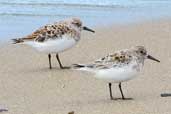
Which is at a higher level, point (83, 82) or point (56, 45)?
point (56, 45)

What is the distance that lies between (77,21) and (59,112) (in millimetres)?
3343

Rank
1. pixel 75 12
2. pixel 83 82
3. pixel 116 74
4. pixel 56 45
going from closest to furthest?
pixel 116 74, pixel 83 82, pixel 56 45, pixel 75 12

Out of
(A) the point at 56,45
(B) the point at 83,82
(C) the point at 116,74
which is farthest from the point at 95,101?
(A) the point at 56,45

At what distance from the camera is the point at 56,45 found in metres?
10.0

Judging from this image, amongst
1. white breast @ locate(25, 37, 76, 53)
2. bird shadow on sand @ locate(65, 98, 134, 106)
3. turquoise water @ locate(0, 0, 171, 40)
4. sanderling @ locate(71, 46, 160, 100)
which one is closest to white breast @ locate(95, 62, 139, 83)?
sanderling @ locate(71, 46, 160, 100)

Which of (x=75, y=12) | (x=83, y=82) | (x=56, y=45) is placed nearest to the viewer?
(x=83, y=82)

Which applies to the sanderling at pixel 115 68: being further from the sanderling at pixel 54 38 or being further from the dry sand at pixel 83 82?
the sanderling at pixel 54 38

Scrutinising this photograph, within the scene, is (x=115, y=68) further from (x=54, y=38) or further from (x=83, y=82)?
(x=54, y=38)

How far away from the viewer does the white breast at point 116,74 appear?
7844 mm

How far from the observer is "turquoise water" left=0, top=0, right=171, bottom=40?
1351 cm

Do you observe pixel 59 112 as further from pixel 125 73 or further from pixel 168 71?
pixel 168 71

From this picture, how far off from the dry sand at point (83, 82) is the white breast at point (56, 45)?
1.05 ft

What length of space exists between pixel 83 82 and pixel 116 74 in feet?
4.27

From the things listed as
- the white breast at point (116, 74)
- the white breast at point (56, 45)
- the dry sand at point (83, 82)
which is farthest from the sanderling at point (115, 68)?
the white breast at point (56, 45)
